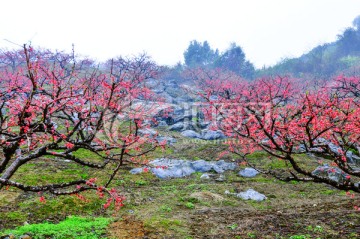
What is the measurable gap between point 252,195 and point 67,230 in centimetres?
832

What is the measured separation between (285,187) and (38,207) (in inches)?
458

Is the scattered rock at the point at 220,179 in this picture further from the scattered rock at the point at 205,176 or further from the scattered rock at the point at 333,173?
the scattered rock at the point at 333,173

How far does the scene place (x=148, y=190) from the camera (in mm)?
13891

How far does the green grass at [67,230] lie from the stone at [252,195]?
22.0ft

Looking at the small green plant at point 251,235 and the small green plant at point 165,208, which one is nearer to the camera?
the small green plant at point 251,235

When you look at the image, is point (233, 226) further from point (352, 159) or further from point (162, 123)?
point (162, 123)

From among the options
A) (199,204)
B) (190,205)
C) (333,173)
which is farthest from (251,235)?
(333,173)

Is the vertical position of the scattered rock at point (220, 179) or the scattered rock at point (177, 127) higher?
the scattered rock at point (177, 127)

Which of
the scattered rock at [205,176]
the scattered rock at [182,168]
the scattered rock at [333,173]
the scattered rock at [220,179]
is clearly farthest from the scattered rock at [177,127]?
the scattered rock at [333,173]

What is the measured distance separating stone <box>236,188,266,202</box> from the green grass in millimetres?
6711

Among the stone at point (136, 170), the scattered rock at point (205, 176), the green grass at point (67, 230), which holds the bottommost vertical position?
the scattered rock at point (205, 176)

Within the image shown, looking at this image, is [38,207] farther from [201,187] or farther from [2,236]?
[201,187]

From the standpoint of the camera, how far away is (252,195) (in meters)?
13.3

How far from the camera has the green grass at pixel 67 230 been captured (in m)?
7.79
